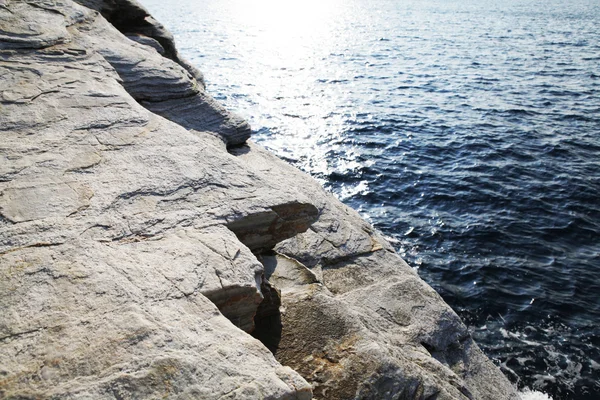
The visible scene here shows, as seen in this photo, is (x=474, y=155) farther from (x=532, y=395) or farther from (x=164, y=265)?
(x=164, y=265)

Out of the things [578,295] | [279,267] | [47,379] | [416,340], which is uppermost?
[47,379]

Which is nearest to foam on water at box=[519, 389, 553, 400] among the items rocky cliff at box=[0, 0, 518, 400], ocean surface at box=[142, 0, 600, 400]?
ocean surface at box=[142, 0, 600, 400]

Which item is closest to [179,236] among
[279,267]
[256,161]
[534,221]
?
[279,267]

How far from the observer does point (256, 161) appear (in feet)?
52.2

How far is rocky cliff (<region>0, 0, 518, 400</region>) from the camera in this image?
6.00 m

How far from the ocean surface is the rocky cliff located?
5.66m

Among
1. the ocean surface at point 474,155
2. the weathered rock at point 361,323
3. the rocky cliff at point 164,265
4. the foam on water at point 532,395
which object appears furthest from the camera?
the ocean surface at point 474,155

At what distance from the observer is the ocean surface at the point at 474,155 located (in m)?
17.8

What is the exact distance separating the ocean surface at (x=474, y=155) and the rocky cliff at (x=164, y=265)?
566 cm

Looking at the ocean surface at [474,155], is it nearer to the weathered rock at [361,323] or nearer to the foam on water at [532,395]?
the foam on water at [532,395]

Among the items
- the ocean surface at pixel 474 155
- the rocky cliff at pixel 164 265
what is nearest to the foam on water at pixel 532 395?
the ocean surface at pixel 474 155

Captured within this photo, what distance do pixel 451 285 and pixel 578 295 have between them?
444 centimetres

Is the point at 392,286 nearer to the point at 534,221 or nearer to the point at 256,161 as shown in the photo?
the point at 256,161

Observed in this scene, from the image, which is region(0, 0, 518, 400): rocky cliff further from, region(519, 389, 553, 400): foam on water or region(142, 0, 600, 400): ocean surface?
region(142, 0, 600, 400): ocean surface
